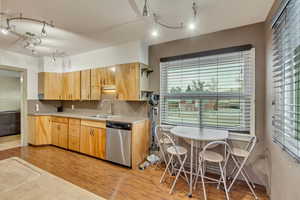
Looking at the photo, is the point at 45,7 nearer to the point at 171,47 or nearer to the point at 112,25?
the point at 112,25

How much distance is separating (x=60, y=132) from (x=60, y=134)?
0.05m

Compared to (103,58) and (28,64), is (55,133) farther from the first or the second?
(103,58)

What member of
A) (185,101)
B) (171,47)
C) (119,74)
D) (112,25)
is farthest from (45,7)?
(185,101)

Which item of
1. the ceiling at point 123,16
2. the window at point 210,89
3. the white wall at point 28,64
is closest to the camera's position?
the ceiling at point 123,16

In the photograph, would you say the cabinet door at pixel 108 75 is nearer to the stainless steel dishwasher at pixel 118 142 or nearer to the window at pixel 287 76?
the stainless steel dishwasher at pixel 118 142

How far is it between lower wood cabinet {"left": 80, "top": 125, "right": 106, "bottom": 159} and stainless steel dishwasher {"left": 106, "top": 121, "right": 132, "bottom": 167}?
0.53 ft

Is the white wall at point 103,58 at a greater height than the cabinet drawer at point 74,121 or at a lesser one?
greater

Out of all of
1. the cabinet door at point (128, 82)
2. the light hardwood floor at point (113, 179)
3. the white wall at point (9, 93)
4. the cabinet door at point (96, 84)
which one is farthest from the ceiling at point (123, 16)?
the white wall at point (9, 93)

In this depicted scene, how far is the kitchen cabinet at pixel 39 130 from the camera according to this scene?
12.8 feet

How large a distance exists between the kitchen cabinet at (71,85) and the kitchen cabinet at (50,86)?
179mm

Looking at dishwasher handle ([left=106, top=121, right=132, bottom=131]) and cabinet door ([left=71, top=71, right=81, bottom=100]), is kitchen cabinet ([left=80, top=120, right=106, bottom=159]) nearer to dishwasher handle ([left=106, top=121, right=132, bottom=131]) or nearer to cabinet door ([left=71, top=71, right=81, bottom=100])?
dishwasher handle ([left=106, top=121, right=132, bottom=131])

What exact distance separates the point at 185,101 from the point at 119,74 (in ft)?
5.09

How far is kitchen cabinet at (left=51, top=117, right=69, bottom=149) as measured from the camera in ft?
12.0

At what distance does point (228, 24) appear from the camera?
2.29m
